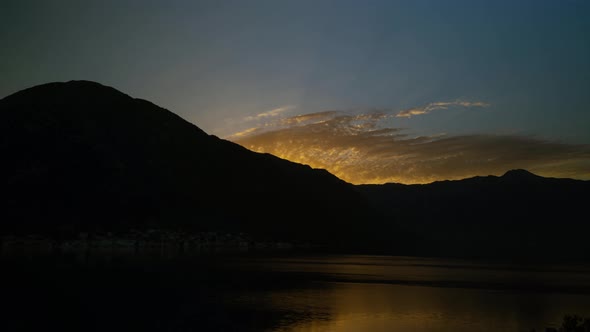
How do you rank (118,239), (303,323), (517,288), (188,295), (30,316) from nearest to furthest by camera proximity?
(30,316) → (303,323) → (188,295) → (517,288) → (118,239)

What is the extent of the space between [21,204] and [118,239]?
37533 millimetres

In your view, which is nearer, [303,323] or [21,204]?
A: [303,323]

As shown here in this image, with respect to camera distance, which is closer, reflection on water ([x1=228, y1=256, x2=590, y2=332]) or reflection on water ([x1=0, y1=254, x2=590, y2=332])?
reflection on water ([x1=0, y1=254, x2=590, y2=332])

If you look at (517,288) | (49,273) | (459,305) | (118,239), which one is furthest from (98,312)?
(118,239)

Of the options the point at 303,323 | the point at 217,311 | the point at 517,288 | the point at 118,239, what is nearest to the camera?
the point at 303,323

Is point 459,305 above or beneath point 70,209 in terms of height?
beneath

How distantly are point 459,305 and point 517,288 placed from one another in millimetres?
28131

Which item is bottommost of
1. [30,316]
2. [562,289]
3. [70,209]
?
[562,289]

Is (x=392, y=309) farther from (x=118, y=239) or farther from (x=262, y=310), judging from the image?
(x=118, y=239)

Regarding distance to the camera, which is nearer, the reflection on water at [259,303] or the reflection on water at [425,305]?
the reflection on water at [259,303]

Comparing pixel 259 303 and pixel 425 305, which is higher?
pixel 259 303

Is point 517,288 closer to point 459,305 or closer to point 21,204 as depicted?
point 459,305

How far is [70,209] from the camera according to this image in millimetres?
197250

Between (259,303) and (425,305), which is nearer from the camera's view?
(259,303)
